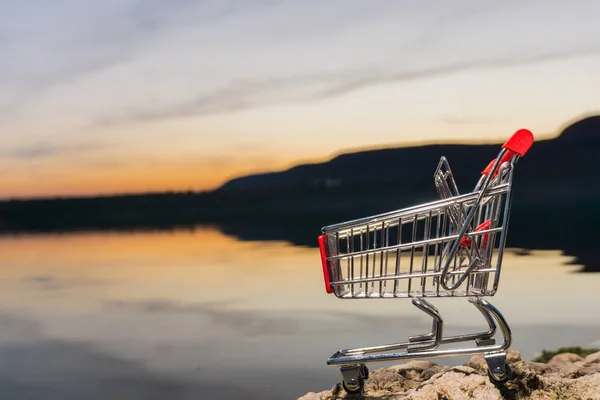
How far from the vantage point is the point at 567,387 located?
4.79 meters

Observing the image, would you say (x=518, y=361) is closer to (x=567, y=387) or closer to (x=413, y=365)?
(x=567, y=387)

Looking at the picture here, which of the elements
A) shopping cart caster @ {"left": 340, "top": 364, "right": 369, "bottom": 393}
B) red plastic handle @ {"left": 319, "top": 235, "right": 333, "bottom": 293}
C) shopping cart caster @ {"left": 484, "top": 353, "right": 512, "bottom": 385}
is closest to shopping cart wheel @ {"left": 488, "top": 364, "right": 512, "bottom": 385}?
shopping cart caster @ {"left": 484, "top": 353, "right": 512, "bottom": 385}

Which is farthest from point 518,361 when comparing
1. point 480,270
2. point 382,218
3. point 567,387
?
point 382,218

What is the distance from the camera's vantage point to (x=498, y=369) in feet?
15.1

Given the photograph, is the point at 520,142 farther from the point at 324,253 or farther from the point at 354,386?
the point at 354,386

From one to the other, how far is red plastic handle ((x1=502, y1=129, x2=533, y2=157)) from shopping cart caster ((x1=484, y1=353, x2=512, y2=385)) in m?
1.27

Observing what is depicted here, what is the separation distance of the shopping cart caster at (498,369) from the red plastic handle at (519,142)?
127 cm

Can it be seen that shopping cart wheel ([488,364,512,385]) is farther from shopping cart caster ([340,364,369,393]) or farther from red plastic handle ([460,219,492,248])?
shopping cart caster ([340,364,369,393])

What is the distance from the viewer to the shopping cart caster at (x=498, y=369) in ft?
15.1

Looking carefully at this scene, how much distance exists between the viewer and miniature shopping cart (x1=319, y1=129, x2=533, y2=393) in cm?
452

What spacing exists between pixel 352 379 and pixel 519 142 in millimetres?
1931

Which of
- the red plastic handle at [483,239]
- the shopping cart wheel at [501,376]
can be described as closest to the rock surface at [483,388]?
the shopping cart wheel at [501,376]

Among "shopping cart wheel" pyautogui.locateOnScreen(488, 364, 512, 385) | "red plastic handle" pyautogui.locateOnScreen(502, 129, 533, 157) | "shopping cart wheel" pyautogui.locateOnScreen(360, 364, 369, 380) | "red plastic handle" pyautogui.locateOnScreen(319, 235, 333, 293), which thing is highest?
"red plastic handle" pyautogui.locateOnScreen(502, 129, 533, 157)

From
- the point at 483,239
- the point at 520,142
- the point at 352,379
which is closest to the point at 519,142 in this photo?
the point at 520,142
